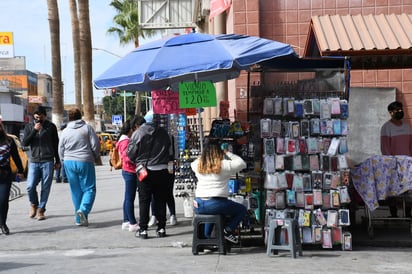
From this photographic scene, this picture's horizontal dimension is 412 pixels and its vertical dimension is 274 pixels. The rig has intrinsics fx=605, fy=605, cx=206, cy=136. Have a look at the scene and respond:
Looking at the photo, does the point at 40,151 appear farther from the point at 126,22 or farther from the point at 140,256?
the point at 126,22

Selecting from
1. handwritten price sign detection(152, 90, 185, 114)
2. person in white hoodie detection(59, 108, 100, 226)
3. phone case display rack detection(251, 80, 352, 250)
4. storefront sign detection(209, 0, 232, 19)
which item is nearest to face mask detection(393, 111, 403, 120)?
phone case display rack detection(251, 80, 352, 250)

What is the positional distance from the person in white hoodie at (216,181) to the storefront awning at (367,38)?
6.72 ft

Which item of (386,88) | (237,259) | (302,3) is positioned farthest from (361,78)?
(237,259)

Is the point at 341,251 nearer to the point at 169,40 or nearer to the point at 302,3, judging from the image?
the point at 169,40

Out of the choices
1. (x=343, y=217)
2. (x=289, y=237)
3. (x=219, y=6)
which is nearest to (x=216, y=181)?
(x=289, y=237)

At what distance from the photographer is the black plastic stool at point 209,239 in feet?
24.4

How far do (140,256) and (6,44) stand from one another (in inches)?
2606

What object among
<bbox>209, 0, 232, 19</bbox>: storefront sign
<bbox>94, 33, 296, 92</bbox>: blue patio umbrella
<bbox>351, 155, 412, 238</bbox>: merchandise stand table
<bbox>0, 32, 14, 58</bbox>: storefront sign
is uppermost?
<bbox>0, 32, 14, 58</bbox>: storefront sign

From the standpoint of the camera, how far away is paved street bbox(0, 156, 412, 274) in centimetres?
691

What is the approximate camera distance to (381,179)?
8.29m

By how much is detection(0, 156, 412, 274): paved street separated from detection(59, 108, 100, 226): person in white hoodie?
410mm

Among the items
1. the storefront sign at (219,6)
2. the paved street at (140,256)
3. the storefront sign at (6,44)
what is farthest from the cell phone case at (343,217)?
the storefront sign at (6,44)

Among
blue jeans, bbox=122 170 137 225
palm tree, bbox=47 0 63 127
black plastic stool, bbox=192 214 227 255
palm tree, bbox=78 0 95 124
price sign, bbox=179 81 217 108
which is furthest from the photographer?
palm tree, bbox=47 0 63 127

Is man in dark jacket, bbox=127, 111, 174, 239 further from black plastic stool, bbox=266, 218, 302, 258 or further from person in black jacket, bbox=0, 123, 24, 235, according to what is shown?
person in black jacket, bbox=0, 123, 24, 235
